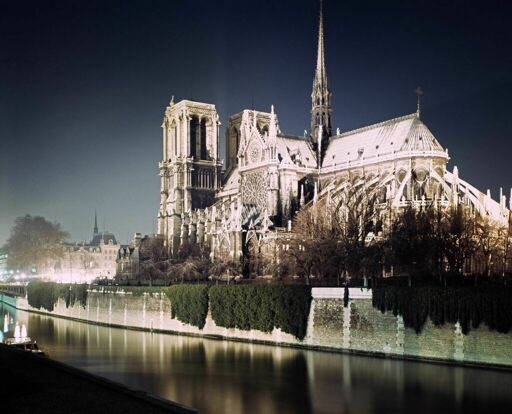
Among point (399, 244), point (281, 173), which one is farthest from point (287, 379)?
point (281, 173)

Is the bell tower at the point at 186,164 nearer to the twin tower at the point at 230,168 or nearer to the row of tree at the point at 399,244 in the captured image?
the twin tower at the point at 230,168

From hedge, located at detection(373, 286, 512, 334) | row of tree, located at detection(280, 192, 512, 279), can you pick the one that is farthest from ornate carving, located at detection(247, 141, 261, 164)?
hedge, located at detection(373, 286, 512, 334)

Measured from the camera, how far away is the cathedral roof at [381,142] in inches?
2530

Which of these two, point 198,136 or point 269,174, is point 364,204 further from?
point 198,136

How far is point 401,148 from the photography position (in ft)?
213

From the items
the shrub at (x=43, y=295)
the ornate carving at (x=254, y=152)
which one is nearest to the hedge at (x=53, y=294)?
the shrub at (x=43, y=295)

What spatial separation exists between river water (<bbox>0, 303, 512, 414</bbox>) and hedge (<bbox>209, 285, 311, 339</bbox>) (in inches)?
59.5

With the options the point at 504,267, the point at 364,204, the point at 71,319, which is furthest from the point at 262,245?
the point at 504,267

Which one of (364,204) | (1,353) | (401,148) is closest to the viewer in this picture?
(1,353)

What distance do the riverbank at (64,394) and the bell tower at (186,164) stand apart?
206ft

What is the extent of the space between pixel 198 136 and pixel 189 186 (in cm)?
759

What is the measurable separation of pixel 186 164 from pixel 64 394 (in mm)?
71215

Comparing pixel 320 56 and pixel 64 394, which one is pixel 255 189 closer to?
pixel 320 56

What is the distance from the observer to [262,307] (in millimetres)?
44906
